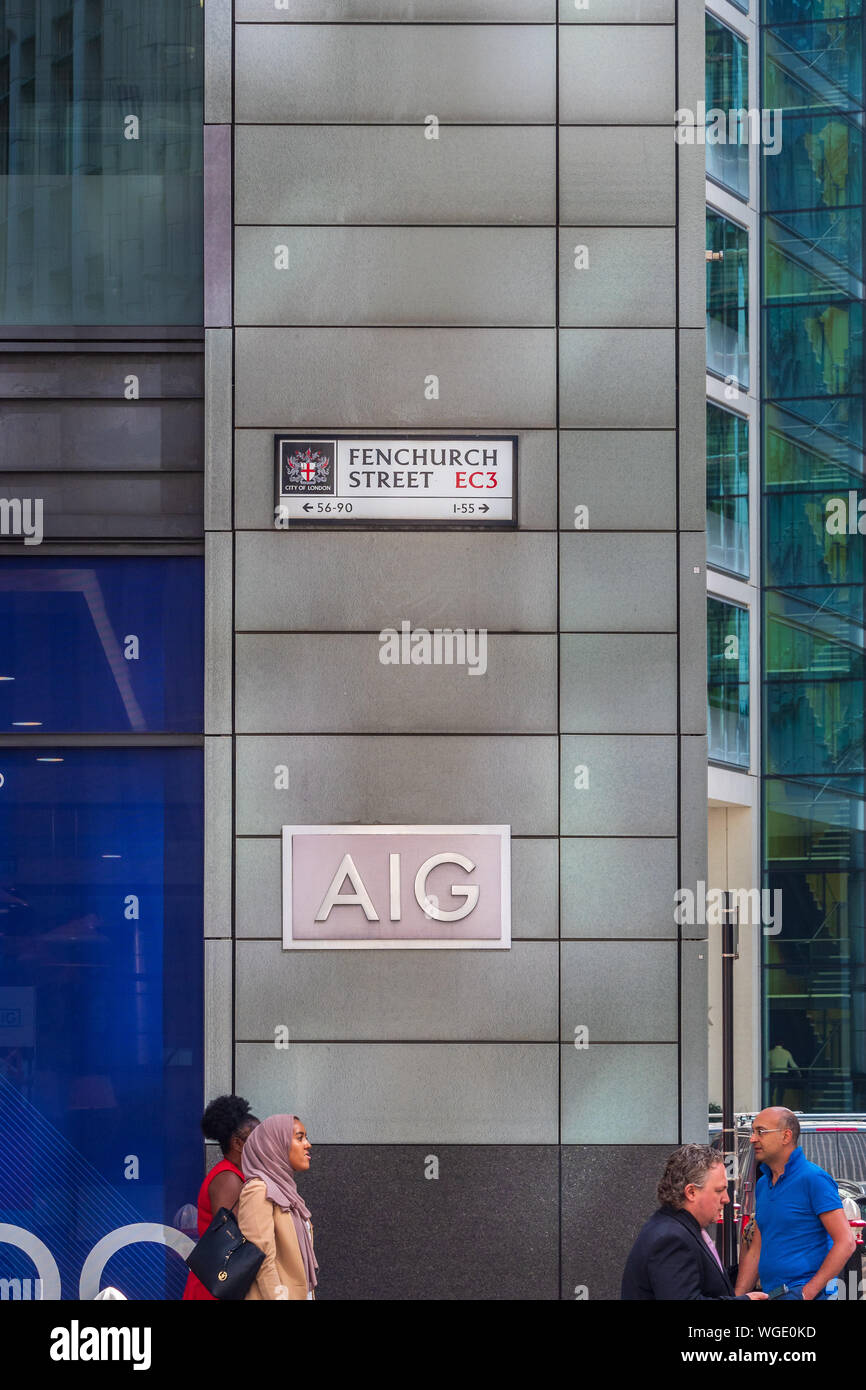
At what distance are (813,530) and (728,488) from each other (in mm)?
1710

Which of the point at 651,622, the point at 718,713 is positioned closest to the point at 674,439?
the point at 651,622

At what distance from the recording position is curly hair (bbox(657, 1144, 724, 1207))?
22.1 feet

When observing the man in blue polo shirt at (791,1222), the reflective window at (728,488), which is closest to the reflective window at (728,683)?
the reflective window at (728,488)

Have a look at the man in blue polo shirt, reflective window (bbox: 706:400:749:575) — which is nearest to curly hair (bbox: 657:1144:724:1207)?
the man in blue polo shirt

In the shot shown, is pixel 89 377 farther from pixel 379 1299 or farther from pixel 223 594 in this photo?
pixel 379 1299

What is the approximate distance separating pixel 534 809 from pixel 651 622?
131 centimetres

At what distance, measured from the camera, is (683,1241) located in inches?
259

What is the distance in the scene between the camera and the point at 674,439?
9.55 metres

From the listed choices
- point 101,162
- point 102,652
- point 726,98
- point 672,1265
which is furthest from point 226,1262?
point 726,98

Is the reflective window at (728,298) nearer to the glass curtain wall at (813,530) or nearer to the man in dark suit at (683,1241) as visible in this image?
the glass curtain wall at (813,530)

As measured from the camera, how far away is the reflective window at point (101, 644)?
970 centimetres

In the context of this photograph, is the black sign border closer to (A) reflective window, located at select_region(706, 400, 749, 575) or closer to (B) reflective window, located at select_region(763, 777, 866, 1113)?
(A) reflective window, located at select_region(706, 400, 749, 575)

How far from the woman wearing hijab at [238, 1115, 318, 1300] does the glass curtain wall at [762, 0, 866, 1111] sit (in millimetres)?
18455

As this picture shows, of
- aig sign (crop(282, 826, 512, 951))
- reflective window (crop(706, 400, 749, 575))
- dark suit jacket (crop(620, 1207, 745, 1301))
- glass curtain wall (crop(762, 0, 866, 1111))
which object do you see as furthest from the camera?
glass curtain wall (crop(762, 0, 866, 1111))
